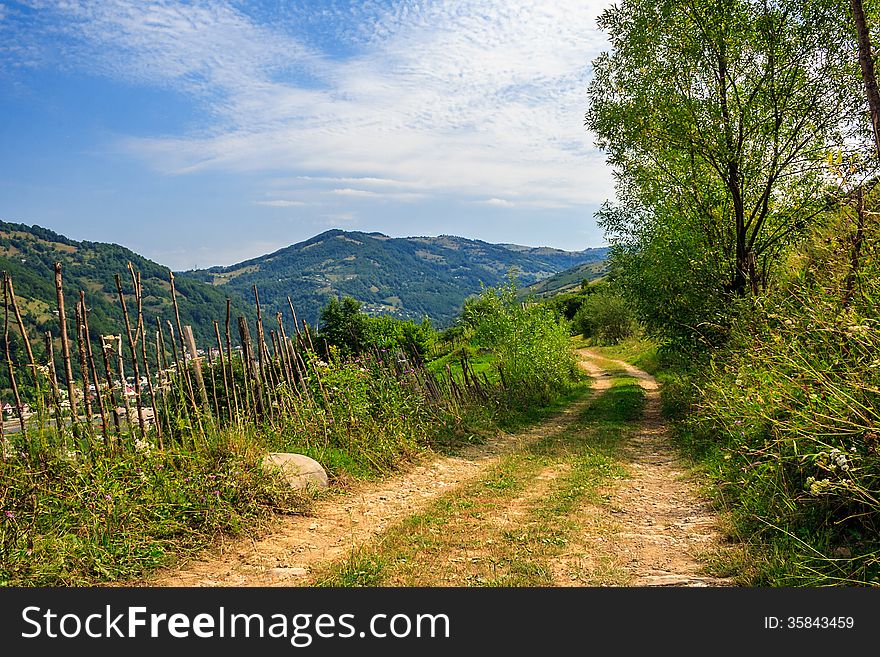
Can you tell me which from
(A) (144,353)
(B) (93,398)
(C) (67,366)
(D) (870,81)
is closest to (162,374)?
(A) (144,353)

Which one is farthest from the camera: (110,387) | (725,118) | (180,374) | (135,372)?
(725,118)

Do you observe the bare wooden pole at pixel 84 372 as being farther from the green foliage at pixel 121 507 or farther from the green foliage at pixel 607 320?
the green foliage at pixel 607 320

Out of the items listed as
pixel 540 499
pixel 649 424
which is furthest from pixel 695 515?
pixel 649 424

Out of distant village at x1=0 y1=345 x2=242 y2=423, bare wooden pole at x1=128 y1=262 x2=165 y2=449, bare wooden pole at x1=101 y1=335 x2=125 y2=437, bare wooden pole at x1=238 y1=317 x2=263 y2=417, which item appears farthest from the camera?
bare wooden pole at x1=238 y1=317 x2=263 y2=417

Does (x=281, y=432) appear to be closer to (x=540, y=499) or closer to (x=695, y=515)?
(x=540, y=499)

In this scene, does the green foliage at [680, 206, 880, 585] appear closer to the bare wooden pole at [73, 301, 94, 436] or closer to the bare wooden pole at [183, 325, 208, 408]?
the bare wooden pole at [73, 301, 94, 436]

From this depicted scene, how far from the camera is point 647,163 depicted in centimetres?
1596

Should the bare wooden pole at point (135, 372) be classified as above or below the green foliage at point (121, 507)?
above

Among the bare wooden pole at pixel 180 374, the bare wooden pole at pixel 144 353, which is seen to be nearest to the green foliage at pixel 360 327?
the bare wooden pole at pixel 180 374

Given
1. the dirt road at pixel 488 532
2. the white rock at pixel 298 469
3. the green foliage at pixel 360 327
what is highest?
the green foliage at pixel 360 327

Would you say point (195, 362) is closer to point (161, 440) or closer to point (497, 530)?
point (161, 440)

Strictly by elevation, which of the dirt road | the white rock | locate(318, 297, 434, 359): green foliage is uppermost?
locate(318, 297, 434, 359): green foliage

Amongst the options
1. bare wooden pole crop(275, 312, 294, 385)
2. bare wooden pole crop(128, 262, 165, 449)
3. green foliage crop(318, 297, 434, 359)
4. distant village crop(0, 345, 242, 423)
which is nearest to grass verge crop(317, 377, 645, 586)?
bare wooden pole crop(128, 262, 165, 449)

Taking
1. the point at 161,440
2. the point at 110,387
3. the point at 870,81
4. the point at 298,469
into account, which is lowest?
the point at 298,469
